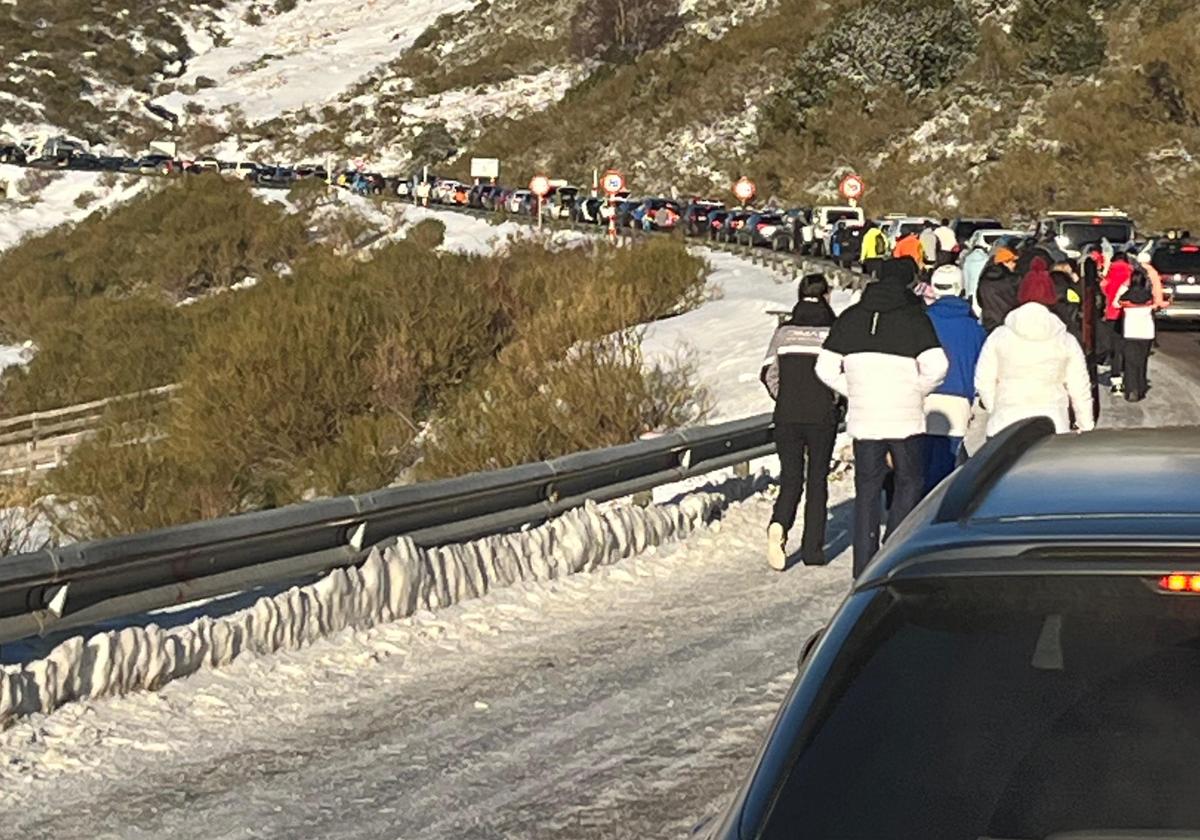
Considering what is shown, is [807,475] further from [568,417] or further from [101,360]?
[101,360]

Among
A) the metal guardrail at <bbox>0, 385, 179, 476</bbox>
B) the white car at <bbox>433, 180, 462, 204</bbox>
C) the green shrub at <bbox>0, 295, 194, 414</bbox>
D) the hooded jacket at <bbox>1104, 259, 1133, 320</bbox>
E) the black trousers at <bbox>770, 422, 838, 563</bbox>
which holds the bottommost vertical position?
the white car at <bbox>433, 180, 462, 204</bbox>

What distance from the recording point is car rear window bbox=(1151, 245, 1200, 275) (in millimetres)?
30188

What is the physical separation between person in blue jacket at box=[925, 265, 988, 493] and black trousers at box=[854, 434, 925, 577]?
1.71 feet

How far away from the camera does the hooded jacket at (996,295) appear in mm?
15557

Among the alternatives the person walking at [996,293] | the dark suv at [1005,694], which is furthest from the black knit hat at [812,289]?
the dark suv at [1005,694]

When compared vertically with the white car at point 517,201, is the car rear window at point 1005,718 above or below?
above

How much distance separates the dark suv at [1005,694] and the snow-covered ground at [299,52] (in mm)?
132826

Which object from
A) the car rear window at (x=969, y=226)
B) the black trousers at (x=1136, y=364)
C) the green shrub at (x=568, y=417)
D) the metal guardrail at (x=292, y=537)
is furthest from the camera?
the car rear window at (x=969, y=226)

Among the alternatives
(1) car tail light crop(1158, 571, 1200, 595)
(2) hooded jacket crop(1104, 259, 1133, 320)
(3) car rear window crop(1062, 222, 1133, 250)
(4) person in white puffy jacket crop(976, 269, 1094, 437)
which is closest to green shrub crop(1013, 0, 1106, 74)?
(3) car rear window crop(1062, 222, 1133, 250)

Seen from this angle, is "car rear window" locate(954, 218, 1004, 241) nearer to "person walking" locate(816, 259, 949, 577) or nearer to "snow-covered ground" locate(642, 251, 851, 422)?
"snow-covered ground" locate(642, 251, 851, 422)

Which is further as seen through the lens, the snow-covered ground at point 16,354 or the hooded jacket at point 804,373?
the snow-covered ground at point 16,354

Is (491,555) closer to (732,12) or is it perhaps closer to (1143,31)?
(1143,31)

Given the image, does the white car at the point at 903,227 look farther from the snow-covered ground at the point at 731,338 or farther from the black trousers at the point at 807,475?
the black trousers at the point at 807,475

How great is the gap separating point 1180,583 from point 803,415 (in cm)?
910
